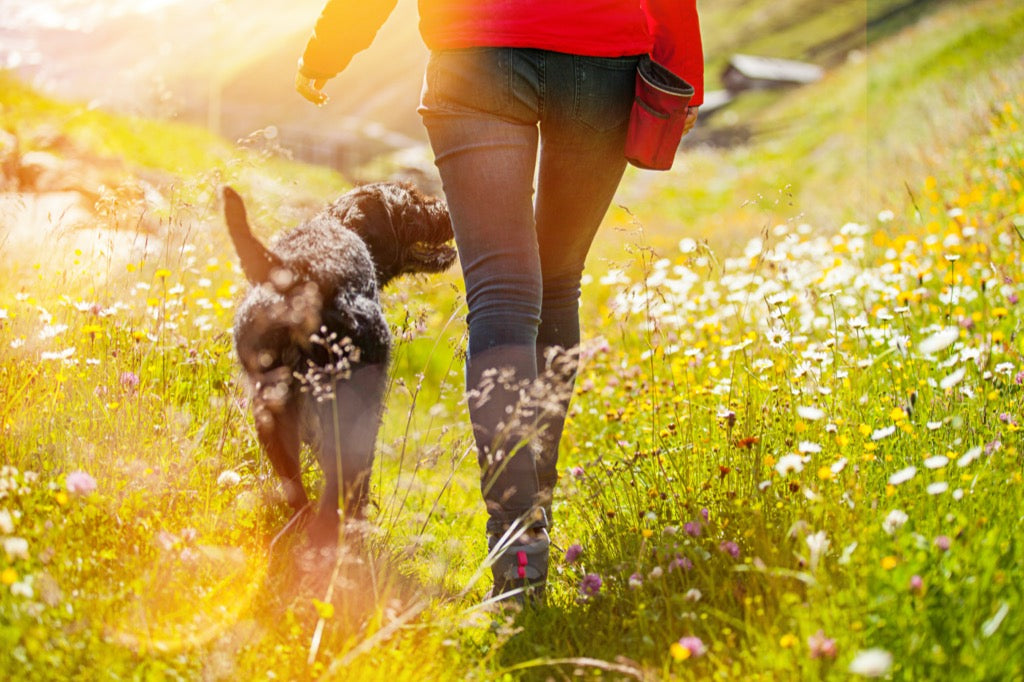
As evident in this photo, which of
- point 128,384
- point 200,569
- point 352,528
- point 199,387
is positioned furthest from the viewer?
point 199,387

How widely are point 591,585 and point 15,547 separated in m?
1.30

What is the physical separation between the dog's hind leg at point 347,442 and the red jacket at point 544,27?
3.01 ft

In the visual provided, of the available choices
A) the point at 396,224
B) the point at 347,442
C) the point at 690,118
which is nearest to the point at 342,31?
the point at 396,224

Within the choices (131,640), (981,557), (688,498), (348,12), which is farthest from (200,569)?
(981,557)

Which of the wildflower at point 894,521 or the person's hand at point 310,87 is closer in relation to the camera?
the wildflower at point 894,521

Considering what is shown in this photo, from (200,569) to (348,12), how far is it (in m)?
1.48

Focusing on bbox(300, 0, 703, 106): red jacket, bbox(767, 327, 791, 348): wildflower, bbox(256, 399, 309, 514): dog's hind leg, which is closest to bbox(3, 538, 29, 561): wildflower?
bbox(256, 399, 309, 514): dog's hind leg

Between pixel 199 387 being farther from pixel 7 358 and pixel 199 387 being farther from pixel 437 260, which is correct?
pixel 437 260

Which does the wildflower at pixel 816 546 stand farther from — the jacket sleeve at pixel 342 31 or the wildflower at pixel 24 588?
the jacket sleeve at pixel 342 31

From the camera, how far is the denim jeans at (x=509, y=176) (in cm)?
198

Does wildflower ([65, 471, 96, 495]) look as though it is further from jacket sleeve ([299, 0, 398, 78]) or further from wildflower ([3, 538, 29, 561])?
jacket sleeve ([299, 0, 398, 78])

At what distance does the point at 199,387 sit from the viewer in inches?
118

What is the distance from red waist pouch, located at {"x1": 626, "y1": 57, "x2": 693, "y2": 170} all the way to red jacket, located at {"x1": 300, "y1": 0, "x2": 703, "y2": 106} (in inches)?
2.9

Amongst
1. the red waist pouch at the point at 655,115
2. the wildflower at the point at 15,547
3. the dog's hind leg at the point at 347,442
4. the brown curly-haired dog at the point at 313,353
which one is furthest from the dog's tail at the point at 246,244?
the red waist pouch at the point at 655,115
